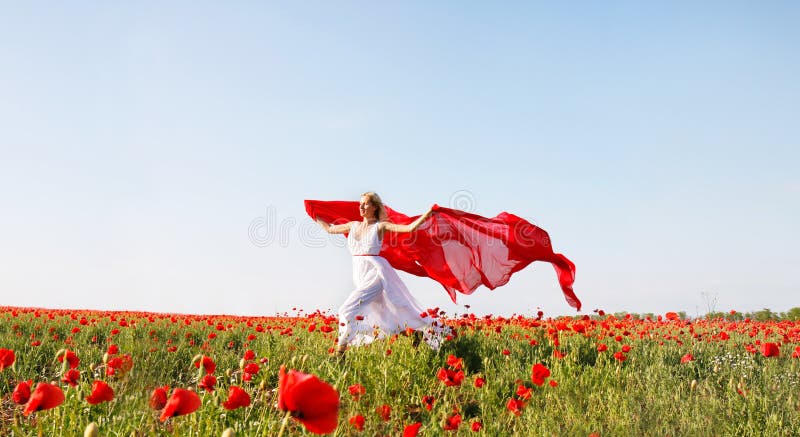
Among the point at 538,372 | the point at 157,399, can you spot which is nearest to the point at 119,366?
the point at 157,399

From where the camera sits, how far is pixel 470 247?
9.62 meters

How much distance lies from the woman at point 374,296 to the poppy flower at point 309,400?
5.76 metres

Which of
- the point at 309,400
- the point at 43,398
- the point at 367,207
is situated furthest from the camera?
the point at 367,207

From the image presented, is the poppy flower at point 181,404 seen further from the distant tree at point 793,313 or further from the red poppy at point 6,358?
the distant tree at point 793,313

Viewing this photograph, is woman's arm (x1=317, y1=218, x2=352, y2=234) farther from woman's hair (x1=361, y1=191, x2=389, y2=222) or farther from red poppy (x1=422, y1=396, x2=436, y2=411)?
red poppy (x1=422, y1=396, x2=436, y2=411)

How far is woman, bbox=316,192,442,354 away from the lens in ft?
25.7

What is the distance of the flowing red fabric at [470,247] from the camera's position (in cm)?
944

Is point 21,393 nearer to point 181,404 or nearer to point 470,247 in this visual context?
point 181,404

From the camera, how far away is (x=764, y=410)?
480 centimetres

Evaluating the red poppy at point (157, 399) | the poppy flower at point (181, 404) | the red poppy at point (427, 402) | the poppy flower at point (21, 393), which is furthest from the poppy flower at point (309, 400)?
the red poppy at point (427, 402)

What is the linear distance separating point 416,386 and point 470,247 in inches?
170

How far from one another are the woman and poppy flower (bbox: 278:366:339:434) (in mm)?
5763

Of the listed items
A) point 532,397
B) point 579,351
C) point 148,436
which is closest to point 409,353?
point 532,397

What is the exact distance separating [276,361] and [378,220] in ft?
8.99
